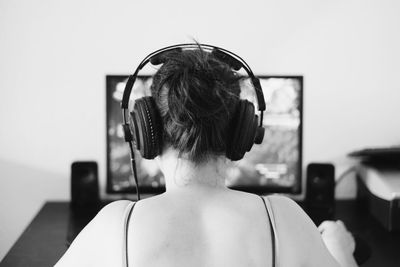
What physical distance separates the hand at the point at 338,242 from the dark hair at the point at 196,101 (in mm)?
467

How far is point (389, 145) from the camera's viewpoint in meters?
1.94

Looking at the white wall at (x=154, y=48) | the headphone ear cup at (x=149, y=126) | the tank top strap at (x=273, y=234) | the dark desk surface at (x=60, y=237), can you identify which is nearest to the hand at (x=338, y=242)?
the dark desk surface at (x=60, y=237)

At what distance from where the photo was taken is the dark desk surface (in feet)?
4.63

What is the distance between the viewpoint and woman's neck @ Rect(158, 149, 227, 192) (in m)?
0.86

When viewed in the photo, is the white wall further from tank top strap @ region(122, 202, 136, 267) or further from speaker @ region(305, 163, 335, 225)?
tank top strap @ region(122, 202, 136, 267)

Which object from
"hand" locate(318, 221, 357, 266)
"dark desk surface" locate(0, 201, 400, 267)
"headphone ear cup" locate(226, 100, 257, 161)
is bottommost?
"dark desk surface" locate(0, 201, 400, 267)

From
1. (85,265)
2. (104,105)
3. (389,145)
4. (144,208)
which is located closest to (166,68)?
(144,208)

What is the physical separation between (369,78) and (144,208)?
4.54 ft

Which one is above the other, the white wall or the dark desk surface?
the white wall

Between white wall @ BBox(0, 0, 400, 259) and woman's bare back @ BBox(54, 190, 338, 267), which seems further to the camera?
white wall @ BBox(0, 0, 400, 259)

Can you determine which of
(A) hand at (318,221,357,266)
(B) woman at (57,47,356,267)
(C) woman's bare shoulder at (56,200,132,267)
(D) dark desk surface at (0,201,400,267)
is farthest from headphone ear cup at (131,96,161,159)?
(D) dark desk surface at (0,201,400,267)

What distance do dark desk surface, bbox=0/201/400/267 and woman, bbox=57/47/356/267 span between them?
2.14 feet

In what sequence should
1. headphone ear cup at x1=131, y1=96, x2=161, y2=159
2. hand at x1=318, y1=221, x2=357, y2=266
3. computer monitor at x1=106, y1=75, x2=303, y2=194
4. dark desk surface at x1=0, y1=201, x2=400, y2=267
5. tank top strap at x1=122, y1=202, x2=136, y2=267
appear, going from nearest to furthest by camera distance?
1. tank top strap at x1=122, y1=202, x2=136, y2=267
2. headphone ear cup at x1=131, y1=96, x2=161, y2=159
3. hand at x1=318, y1=221, x2=357, y2=266
4. dark desk surface at x1=0, y1=201, x2=400, y2=267
5. computer monitor at x1=106, y1=75, x2=303, y2=194

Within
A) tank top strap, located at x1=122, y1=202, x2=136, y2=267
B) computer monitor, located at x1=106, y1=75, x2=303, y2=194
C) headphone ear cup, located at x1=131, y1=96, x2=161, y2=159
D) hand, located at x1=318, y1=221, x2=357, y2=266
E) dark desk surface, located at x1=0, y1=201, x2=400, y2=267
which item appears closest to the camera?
tank top strap, located at x1=122, y1=202, x2=136, y2=267
